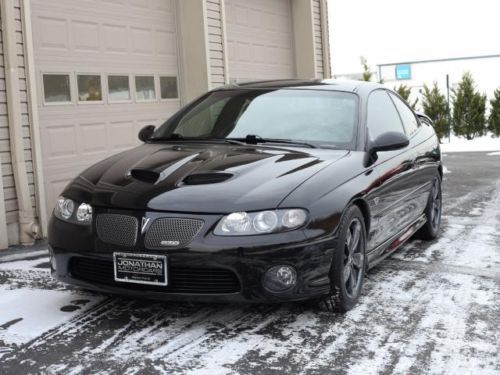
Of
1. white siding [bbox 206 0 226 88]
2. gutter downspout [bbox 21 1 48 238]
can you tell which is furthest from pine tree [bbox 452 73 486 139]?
gutter downspout [bbox 21 1 48 238]

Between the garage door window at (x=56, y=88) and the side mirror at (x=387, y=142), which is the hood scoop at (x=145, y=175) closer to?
the side mirror at (x=387, y=142)

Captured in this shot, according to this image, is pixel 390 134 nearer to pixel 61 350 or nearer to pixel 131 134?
pixel 61 350

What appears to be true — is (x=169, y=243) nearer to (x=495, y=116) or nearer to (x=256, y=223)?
(x=256, y=223)

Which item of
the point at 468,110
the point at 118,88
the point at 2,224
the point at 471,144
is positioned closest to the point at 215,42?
the point at 118,88

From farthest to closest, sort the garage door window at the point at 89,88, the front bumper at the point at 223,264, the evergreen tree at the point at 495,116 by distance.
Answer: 1. the evergreen tree at the point at 495,116
2. the garage door window at the point at 89,88
3. the front bumper at the point at 223,264

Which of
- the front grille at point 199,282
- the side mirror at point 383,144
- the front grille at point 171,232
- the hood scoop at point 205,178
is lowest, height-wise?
the front grille at point 199,282

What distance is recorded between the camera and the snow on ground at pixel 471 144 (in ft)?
60.0

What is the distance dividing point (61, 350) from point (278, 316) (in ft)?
4.27

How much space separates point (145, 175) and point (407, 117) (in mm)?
2926

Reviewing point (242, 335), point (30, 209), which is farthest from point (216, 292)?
point (30, 209)

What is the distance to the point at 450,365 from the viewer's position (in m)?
3.49

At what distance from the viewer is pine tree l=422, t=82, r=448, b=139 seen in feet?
71.6

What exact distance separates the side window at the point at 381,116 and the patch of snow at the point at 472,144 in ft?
41.5

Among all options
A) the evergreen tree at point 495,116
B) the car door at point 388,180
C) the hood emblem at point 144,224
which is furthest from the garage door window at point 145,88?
the evergreen tree at point 495,116
